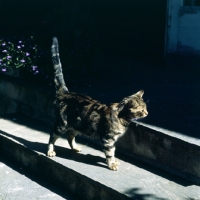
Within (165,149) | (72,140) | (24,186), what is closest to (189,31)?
(72,140)

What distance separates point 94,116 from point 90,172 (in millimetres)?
634

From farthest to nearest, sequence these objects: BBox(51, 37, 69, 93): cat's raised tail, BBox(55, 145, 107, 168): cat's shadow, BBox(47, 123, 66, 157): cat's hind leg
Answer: BBox(51, 37, 69, 93): cat's raised tail → BBox(47, 123, 66, 157): cat's hind leg → BBox(55, 145, 107, 168): cat's shadow

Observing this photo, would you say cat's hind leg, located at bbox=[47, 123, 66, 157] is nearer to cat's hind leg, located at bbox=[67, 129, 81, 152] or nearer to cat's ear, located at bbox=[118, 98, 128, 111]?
cat's hind leg, located at bbox=[67, 129, 81, 152]

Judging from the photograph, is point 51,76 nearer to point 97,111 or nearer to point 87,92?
point 87,92

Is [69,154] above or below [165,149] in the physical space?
below

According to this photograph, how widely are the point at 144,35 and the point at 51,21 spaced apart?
101 inches

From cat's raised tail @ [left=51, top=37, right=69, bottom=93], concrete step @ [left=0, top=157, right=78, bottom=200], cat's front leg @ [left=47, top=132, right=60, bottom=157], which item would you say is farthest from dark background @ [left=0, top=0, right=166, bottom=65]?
concrete step @ [left=0, top=157, right=78, bottom=200]

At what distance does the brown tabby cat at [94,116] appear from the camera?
188 inches

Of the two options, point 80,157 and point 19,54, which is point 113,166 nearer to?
point 80,157

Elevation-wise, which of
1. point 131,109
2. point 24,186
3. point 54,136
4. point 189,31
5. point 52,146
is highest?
point 189,31

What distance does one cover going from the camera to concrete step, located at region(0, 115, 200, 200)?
14.4 ft

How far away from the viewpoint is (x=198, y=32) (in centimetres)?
808

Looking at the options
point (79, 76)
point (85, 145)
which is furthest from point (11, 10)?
point (85, 145)

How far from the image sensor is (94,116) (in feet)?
16.1
